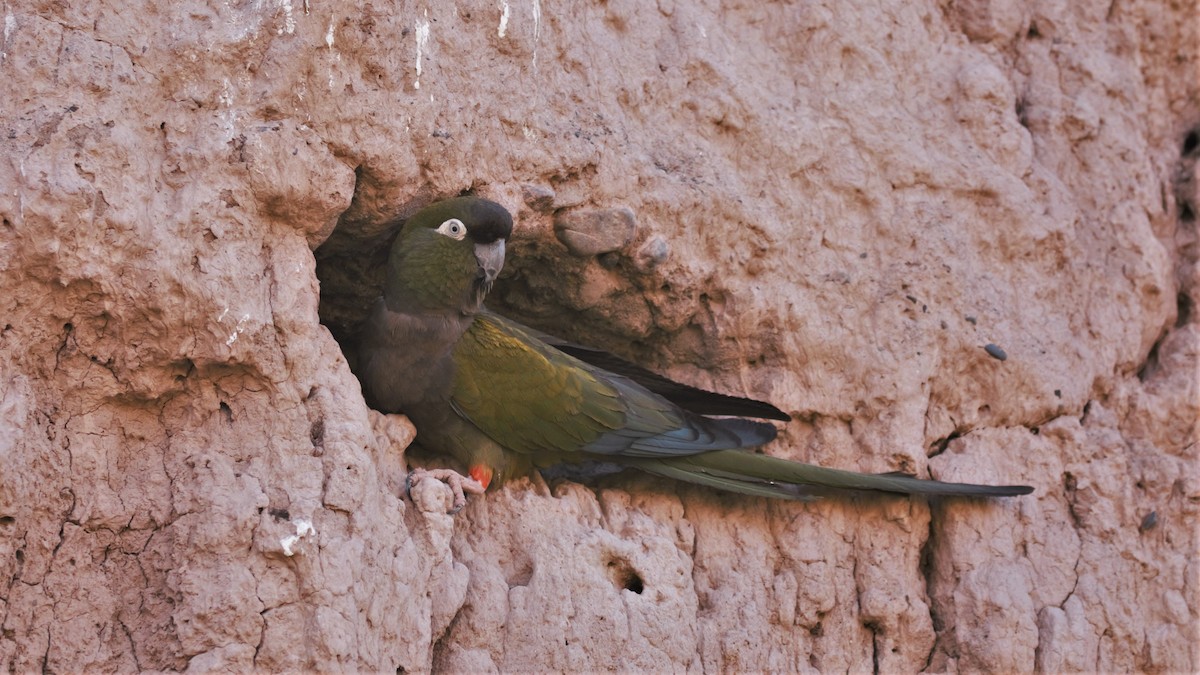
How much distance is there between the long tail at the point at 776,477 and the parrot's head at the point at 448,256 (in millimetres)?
871

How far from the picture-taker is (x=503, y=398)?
4488 millimetres

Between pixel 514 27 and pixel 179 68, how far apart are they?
124 cm

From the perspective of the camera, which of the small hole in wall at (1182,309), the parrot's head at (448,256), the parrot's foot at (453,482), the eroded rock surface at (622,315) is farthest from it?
the small hole in wall at (1182,309)

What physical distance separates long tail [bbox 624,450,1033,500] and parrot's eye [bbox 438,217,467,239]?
1045 mm

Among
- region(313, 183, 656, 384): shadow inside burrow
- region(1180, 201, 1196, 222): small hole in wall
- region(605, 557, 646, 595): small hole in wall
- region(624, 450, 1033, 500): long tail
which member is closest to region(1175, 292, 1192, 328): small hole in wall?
region(1180, 201, 1196, 222): small hole in wall

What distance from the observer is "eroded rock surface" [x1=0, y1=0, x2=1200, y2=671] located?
3.51 meters

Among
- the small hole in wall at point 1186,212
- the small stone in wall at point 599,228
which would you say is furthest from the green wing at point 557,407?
the small hole in wall at point 1186,212

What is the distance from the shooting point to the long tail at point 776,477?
4.61 m

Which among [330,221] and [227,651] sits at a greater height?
[330,221]

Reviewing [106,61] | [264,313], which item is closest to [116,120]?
[106,61]

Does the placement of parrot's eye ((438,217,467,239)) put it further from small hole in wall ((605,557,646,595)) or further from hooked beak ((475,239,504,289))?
small hole in wall ((605,557,646,595))

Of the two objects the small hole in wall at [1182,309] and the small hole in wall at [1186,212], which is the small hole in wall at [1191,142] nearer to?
the small hole in wall at [1186,212]

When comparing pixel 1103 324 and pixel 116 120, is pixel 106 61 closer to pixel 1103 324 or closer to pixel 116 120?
Result: pixel 116 120

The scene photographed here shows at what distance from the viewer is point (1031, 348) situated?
16.6 ft
